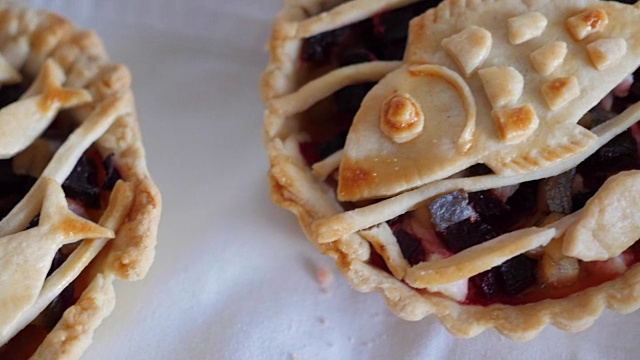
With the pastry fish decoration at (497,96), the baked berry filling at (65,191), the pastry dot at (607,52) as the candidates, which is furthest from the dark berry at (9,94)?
the pastry dot at (607,52)

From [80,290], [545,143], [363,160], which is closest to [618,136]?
[545,143]

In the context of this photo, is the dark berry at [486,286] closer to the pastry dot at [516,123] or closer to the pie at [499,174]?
the pie at [499,174]

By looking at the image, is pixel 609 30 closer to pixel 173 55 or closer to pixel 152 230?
pixel 152 230

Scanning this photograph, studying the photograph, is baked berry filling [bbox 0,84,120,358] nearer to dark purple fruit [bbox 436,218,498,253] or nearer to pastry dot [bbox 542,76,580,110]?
dark purple fruit [bbox 436,218,498,253]

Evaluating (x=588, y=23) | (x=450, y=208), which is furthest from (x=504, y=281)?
(x=588, y=23)

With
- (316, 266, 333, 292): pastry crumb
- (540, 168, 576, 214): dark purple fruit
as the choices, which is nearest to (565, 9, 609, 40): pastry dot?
(540, 168, 576, 214): dark purple fruit

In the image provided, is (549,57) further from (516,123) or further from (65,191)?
(65,191)
